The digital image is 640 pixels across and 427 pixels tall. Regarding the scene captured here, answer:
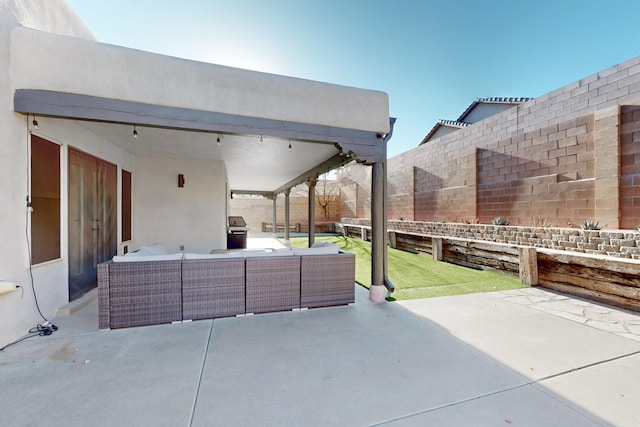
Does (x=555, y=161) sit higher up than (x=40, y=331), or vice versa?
(x=555, y=161)

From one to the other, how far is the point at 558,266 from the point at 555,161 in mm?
2603

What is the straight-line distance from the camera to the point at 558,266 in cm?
516

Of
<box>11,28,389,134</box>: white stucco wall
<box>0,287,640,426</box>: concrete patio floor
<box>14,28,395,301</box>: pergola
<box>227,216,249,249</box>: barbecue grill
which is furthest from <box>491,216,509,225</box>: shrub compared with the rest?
<box>227,216,249,249</box>: barbecue grill

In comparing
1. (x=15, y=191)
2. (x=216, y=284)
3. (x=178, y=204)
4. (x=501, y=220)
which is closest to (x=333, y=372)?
(x=216, y=284)

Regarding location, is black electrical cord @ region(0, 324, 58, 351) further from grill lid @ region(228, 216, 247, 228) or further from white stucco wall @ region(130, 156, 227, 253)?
grill lid @ region(228, 216, 247, 228)

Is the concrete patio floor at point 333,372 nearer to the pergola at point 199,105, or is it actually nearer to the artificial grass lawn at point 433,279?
the artificial grass lawn at point 433,279

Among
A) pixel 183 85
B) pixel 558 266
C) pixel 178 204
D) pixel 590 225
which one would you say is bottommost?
pixel 558 266

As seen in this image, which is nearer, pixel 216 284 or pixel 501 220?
pixel 216 284

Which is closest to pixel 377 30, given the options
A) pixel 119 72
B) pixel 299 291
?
pixel 119 72

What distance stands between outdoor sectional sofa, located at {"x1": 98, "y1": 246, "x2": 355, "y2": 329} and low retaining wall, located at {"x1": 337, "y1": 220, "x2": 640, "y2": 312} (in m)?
4.11

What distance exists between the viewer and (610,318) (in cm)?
384

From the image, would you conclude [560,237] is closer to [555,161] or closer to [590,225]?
[590,225]

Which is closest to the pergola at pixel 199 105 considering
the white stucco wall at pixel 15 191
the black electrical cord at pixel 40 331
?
the white stucco wall at pixel 15 191

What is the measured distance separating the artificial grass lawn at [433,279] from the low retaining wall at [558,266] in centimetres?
28
